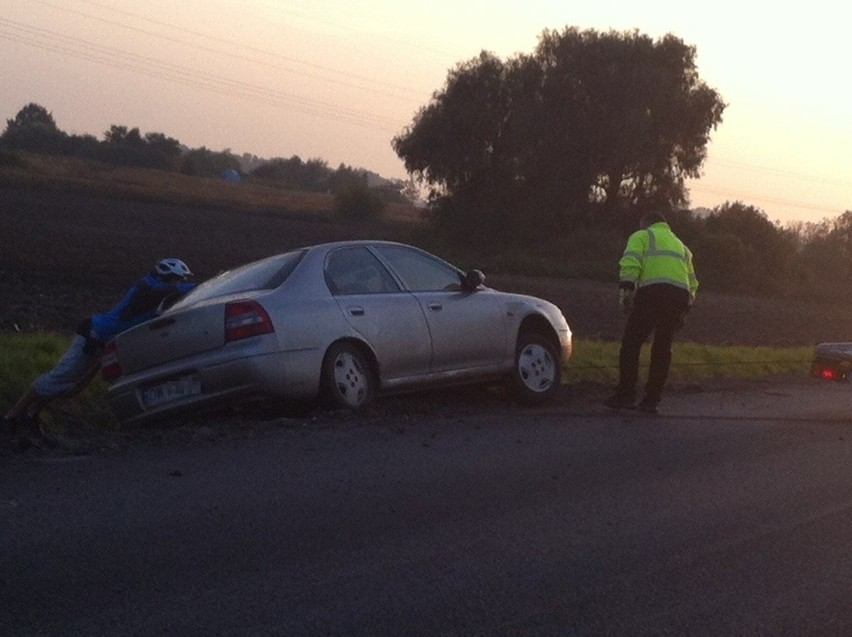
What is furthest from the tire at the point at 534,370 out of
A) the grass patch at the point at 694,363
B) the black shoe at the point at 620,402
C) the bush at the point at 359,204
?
the bush at the point at 359,204

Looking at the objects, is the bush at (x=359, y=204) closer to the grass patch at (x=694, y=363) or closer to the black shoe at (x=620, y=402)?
the grass patch at (x=694, y=363)

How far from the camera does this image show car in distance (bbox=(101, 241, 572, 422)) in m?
9.89

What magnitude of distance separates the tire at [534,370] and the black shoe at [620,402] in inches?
21.2

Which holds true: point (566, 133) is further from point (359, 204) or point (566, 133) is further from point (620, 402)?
point (620, 402)

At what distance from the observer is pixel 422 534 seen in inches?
269

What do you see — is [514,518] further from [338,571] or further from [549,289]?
[549,289]

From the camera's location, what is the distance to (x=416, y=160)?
204 ft

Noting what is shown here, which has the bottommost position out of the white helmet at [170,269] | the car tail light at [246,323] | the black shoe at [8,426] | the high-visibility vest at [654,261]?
the black shoe at [8,426]

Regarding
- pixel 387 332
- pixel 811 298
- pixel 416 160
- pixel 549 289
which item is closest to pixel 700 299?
pixel 549 289

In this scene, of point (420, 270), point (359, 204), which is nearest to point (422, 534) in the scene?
point (420, 270)

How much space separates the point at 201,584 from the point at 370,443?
11.6ft

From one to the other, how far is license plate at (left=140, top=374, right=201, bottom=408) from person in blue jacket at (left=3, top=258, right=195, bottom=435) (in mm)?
682

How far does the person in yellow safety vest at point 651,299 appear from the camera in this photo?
40.1ft

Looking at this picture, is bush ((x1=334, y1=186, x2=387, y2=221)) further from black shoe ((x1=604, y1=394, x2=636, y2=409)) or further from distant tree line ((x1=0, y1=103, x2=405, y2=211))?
black shoe ((x1=604, y1=394, x2=636, y2=409))
